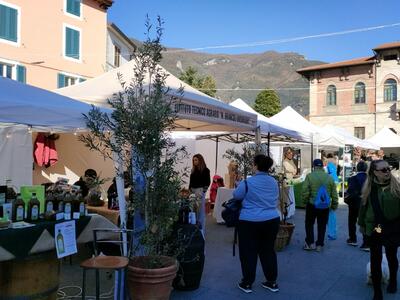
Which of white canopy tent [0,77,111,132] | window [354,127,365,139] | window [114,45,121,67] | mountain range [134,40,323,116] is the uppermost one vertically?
mountain range [134,40,323,116]

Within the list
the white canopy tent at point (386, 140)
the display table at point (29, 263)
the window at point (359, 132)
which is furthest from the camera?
the window at point (359, 132)

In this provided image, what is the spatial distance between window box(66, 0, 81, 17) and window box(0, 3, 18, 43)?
3456 millimetres

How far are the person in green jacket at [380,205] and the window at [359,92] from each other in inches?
1227

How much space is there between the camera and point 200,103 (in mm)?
5285

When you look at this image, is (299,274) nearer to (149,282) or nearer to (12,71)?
(149,282)

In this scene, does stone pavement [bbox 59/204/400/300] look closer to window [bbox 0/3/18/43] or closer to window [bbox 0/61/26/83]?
window [bbox 0/61/26/83]

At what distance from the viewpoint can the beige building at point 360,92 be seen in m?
30.8

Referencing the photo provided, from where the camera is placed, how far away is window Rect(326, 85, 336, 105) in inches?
1350

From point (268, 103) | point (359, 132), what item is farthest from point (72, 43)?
point (268, 103)

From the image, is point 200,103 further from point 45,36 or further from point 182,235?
point 45,36

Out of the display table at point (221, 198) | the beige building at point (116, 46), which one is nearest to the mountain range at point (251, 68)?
the beige building at point (116, 46)

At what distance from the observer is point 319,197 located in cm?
601

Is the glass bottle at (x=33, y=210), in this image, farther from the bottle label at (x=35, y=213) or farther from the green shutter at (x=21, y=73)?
the green shutter at (x=21, y=73)

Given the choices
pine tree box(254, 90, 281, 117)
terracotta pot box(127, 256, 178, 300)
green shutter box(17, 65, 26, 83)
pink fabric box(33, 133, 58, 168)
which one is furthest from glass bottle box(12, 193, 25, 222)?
pine tree box(254, 90, 281, 117)
